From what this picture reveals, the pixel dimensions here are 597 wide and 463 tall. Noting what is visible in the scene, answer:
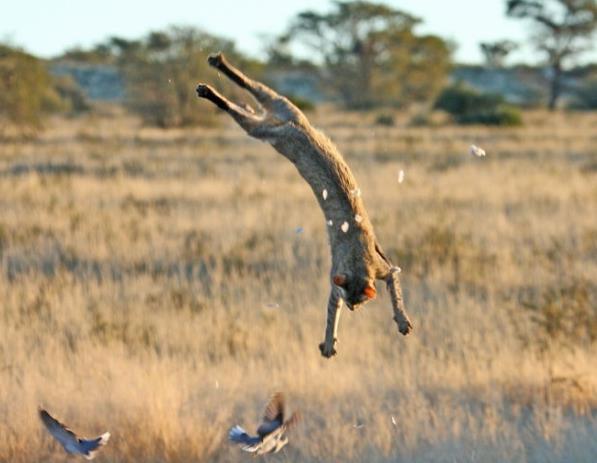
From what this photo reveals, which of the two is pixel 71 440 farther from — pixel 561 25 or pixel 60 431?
pixel 561 25

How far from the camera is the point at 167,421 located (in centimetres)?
457

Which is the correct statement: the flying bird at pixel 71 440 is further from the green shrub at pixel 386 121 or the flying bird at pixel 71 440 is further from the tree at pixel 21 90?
the green shrub at pixel 386 121

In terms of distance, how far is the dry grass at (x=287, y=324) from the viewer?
183 inches

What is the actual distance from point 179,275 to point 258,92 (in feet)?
23.5

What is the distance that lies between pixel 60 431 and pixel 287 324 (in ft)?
10.6

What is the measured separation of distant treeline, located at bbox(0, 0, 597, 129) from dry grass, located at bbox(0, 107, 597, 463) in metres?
9.38

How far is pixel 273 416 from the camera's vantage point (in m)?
2.98

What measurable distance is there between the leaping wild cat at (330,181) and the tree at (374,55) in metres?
44.4

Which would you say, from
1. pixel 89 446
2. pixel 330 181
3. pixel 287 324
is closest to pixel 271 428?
pixel 89 446

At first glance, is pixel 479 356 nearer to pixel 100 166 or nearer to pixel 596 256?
pixel 596 256

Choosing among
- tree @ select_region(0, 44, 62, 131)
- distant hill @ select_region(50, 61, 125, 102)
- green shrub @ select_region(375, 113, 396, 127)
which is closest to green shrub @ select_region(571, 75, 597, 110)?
green shrub @ select_region(375, 113, 396, 127)

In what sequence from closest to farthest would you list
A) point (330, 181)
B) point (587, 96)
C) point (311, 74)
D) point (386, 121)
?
point (330, 181)
point (386, 121)
point (587, 96)
point (311, 74)

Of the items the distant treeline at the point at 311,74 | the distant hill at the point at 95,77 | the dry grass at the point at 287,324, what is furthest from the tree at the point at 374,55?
the dry grass at the point at 287,324

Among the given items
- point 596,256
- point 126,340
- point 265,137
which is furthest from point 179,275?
point 265,137
